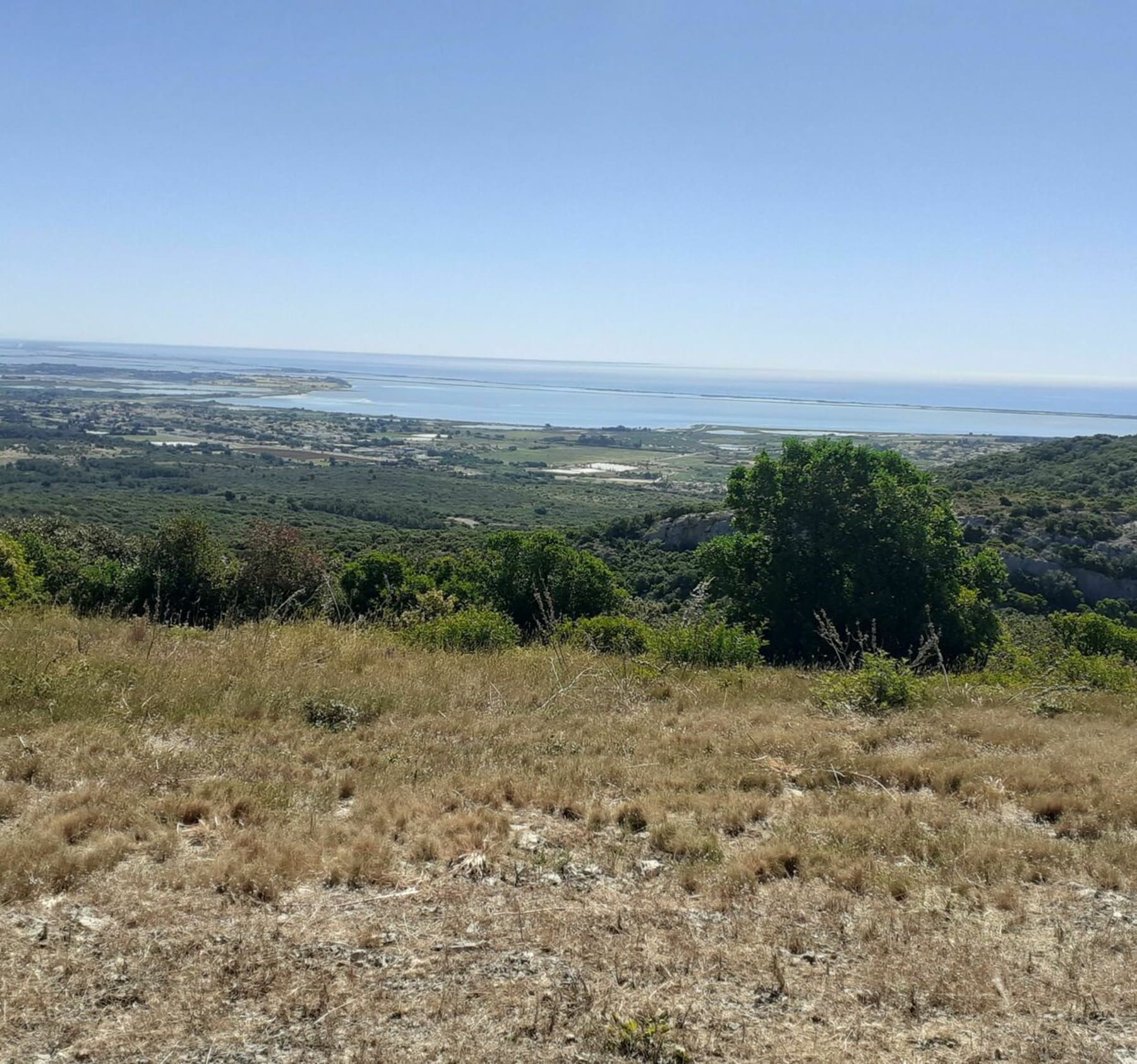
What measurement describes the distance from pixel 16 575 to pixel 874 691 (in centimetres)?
1470

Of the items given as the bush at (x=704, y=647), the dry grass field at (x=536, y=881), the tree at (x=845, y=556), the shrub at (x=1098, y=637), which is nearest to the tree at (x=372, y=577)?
the tree at (x=845, y=556)

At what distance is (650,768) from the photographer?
5023 millimetres

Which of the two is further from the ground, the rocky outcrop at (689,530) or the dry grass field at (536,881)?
the dry grass field at (536,881)

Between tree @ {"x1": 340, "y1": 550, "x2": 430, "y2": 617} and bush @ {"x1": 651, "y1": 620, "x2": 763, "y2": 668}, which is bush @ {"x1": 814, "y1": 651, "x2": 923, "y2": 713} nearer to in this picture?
bush @ {"x1": 651, "y1": 620, "x2": 763, "y2": 668}

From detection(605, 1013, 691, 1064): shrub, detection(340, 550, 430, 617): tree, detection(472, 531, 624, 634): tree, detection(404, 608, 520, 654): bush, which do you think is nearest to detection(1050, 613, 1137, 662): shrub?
detection(472, 531, 624, 634): tree

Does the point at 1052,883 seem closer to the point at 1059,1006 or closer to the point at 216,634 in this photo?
the point at 1059,1006

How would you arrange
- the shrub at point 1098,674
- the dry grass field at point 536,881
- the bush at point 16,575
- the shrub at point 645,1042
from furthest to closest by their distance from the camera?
1. the bush at point 16,575
2. the shrub at point 1098,674
3. the dry grass field at point 536,881
4. the shrub at point 645,1042

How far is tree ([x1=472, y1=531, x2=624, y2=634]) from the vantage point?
1570cm

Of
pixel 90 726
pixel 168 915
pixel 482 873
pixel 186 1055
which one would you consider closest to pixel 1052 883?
pixel 482 873

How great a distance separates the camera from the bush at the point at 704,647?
29.6 feet

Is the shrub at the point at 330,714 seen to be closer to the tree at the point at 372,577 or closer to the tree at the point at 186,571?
the tree at the point at 186,571

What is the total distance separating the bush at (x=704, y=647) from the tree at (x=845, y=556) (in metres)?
4.19

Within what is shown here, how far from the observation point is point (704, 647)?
925 centimetres

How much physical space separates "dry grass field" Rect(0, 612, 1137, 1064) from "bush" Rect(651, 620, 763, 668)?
8.89 feet
